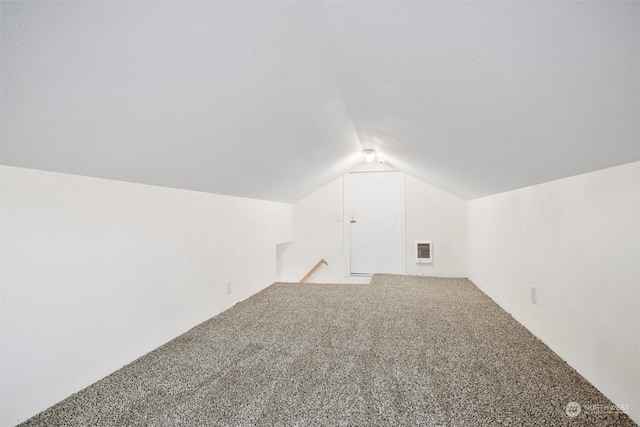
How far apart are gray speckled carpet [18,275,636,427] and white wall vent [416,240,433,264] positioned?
1.96 metres

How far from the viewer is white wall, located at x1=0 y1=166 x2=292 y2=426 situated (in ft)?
4.27

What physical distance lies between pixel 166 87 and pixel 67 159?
59cm

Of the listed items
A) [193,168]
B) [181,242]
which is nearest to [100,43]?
[193,168]

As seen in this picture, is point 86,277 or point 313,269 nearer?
point 86,277

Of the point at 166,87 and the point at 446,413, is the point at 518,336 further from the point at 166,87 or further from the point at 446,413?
the point at 166,87

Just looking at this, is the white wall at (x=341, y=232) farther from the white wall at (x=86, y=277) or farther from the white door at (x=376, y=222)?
the white wall at (x=86, y=277)

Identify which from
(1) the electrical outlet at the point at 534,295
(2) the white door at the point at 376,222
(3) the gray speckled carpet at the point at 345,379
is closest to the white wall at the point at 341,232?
(2) the white door at the point at 376,222

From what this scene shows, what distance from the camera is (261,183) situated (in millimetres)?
3227

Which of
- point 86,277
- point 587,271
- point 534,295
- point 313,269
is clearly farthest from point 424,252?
point 86,277

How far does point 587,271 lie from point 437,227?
316 cm

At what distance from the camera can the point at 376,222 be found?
4996 mm

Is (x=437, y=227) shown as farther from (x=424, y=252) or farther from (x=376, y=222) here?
(x=376, y=222)

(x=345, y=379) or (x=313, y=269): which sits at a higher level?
(x=313, y=269)

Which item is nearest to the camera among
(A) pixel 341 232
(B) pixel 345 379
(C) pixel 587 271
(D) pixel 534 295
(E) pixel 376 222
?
(C) pixel 587 271
